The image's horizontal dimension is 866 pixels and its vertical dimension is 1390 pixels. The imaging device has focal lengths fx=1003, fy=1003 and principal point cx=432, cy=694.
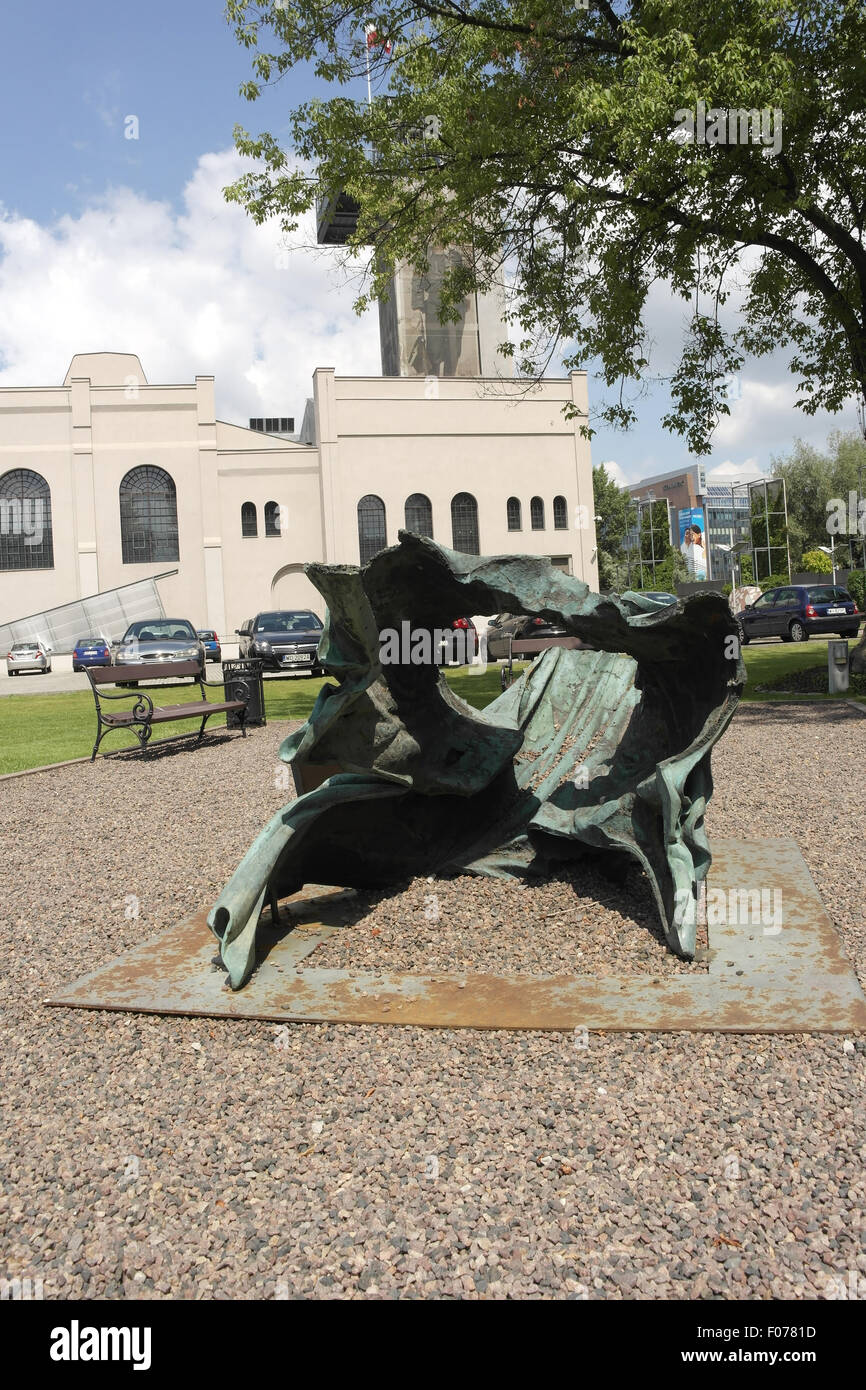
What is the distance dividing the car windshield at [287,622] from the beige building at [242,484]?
16.1 m

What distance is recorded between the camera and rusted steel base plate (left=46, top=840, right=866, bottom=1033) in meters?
3.45

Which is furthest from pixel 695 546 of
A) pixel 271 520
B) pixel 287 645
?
pixel 287 645

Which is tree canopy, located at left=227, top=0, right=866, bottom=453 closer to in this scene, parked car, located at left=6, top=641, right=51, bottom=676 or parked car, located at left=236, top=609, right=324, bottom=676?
parked car, located at left=236, top=609, right=324, bottom=676

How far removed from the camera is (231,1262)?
2320mm

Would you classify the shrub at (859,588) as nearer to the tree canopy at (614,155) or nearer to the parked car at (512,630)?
the parked car at (512,630)

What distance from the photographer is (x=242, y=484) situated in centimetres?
4241

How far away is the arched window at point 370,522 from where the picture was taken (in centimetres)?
4266

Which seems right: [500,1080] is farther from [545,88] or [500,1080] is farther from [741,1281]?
[545,88]

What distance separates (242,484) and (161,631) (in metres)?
20.9

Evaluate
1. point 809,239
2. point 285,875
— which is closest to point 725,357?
point 809,239

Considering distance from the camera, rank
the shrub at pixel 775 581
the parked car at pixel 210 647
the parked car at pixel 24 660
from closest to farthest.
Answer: the parked car at pixel 210 647, the parked car at pixel 24 660, the shrub at pixel 775 581

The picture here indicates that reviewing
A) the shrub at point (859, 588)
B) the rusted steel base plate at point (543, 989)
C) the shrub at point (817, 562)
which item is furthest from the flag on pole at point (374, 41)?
the shrub at point (817, 562)

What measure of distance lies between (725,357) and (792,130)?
11.2 ft

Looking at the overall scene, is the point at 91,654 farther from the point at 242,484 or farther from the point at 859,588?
the point at 859,588
